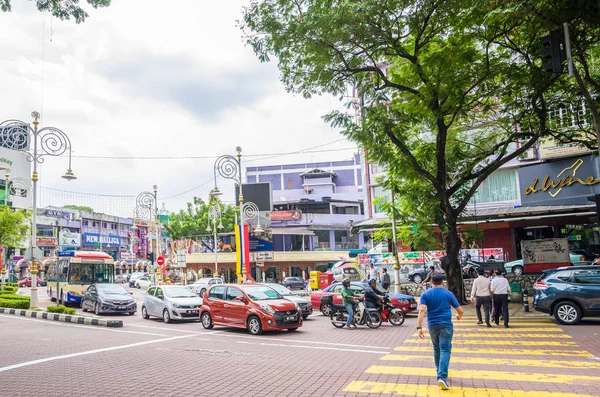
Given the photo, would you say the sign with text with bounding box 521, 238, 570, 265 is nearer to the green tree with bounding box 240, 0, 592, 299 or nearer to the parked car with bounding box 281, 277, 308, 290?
the green tree with bounding box 240, 0, 592, 299

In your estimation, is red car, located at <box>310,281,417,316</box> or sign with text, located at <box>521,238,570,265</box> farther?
sign with text, located at <box>521,238,570,265</box>

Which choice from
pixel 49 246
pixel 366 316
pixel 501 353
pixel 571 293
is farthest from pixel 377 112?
pixel 49 246

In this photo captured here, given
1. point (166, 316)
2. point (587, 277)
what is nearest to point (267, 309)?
point (166, 316)

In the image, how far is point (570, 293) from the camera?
14.0 meters

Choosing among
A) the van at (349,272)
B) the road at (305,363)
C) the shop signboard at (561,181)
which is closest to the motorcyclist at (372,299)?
the road at (305,363)

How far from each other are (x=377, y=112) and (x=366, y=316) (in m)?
6.87

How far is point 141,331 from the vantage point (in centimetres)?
1702

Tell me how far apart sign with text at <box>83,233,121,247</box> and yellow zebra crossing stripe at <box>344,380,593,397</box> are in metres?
81.5

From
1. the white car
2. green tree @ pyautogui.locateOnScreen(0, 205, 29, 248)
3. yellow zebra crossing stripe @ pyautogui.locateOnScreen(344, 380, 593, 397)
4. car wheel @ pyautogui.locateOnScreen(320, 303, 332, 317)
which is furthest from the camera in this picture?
the white car

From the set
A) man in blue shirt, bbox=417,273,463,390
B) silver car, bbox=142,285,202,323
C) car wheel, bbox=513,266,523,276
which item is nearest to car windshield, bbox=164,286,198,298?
silver car, bbox=142,285,202,323

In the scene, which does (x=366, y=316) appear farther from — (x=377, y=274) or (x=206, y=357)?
(x=377, y=274)

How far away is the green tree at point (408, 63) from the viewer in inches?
588

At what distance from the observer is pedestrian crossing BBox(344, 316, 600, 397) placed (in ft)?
24.5

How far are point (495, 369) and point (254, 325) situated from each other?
806cm
